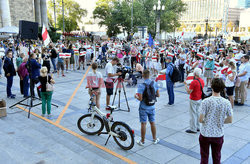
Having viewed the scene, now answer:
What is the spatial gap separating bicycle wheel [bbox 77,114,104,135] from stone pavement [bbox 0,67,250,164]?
0.75 feet

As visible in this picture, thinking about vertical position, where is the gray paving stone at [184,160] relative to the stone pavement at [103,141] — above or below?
below

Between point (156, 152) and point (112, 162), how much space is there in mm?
1076

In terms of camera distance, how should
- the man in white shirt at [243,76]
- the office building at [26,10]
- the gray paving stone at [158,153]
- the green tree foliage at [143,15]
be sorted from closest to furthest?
the gray paving stone at [158,153], the man in white shirt at [243,76], the green tree foliage at [143,15], the office building at [26,10]

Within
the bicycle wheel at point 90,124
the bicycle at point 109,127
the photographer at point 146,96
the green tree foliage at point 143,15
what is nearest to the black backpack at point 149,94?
the photographer at point 146,96

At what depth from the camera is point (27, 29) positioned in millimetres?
8062

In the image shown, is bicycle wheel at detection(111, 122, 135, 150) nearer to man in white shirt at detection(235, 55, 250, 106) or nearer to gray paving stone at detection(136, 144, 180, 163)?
gray paving stone at detection(136, 144, 180, 163)

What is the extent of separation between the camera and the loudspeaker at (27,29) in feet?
25.9

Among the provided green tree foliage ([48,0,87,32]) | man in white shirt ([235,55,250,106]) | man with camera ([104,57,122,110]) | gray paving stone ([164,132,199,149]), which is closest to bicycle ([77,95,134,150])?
gray paving stone ([164,132,199,149])

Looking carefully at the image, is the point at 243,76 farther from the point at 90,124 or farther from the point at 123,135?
the point at 90,124

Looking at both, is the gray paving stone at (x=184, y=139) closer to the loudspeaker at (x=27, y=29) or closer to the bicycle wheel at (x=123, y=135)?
the bicycle wheel at (x=123, y=135)

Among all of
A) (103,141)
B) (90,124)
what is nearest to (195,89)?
(103,141)

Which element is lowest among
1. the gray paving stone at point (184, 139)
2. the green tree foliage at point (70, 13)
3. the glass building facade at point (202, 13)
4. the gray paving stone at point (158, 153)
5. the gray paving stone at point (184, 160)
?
the gray paving stone at point (184, 160)

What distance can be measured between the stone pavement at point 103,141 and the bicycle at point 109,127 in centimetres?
20

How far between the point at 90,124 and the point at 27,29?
434cm
